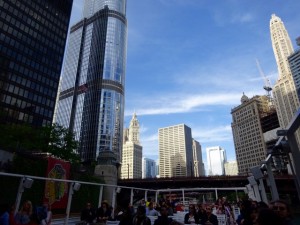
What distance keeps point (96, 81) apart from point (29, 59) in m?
68.1

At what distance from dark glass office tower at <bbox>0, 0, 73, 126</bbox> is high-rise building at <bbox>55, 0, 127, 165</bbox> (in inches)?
1957

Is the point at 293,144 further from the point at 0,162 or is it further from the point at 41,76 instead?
the point at 41,76

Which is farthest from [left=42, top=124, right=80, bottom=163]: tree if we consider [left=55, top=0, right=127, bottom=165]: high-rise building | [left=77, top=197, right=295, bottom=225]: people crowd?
[left=55, top=0, right=127, bottom=165]: high-rise building

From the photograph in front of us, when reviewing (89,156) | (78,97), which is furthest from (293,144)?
(78,97)

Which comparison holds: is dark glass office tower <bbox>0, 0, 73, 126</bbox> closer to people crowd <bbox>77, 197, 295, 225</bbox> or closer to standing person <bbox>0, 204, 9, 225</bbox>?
standing person <bbox>0, 204, 9, 225</bbox>

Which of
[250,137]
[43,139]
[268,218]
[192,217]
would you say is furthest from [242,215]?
[250,137]

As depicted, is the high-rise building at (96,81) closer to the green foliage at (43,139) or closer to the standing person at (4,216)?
the green foliage at (43,139)

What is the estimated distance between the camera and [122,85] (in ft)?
487

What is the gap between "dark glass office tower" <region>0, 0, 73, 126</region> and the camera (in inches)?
2840

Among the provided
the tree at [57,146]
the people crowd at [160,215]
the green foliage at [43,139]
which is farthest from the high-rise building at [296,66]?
the people crowd at [160,215]

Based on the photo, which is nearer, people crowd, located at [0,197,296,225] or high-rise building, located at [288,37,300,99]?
people crowd, located at [0,197,296,225]

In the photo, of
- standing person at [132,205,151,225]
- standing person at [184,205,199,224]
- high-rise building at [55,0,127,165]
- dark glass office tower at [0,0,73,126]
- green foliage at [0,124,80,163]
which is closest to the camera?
standing person at [132,205,151,225]

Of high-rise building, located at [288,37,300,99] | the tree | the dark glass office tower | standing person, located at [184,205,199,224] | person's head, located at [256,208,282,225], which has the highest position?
high-rise building, located at [288,37,300,99]

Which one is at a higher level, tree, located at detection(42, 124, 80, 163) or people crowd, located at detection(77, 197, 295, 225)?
tree, located at detection(42, 124, 80, 163)
